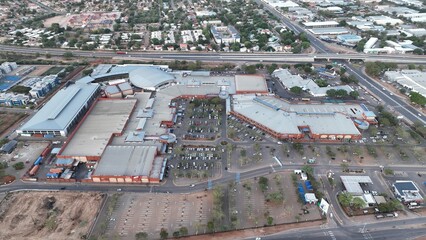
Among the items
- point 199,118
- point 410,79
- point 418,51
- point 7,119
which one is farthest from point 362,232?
point 418,51

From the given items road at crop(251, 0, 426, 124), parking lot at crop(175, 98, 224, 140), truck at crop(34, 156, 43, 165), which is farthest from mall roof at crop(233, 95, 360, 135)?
truck at crop(34, 156, 43, 165)

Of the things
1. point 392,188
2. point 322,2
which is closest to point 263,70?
point 392,188

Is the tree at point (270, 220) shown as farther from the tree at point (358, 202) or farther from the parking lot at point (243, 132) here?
the parking lot at point (243, 132)

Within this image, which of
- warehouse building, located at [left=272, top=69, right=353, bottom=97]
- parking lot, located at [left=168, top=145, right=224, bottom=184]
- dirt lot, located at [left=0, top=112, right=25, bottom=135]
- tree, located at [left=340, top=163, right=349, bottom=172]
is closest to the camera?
parking lot, located at [left=168, top=145, right=224, bottom=184]

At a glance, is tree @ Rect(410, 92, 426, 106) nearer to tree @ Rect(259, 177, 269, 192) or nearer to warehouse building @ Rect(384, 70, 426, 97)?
warehouse building @ Rect(384, 70, 426, 97)

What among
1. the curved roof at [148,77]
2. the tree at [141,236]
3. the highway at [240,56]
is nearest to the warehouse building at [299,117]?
the curved roof at [148,77]

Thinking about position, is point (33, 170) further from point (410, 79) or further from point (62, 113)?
point (410, 79)

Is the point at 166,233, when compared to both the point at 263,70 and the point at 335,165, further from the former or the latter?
the point at 263,70

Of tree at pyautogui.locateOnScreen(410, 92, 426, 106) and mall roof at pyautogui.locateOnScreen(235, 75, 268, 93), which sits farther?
mall roof at pyautogui.locateOnScreen(235, 75, 268, 93)
